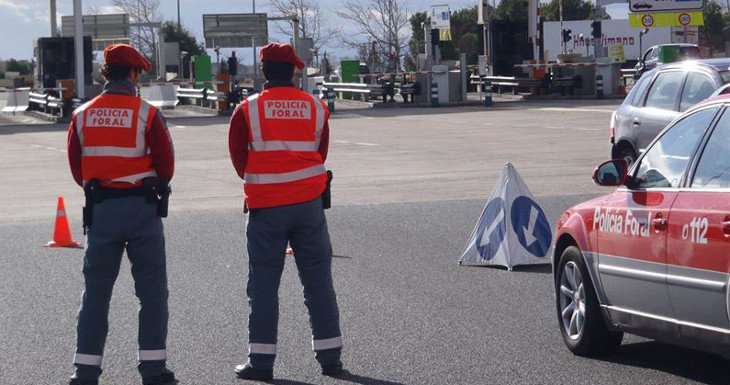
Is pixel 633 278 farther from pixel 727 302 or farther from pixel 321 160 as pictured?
pixel 321 160

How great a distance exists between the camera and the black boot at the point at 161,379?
686 cm

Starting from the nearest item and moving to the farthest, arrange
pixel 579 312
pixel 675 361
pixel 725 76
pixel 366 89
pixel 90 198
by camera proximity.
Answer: pixel 90 198
pixel 675 361
pixel 579 312
pixel 725 76
pixel 366 89

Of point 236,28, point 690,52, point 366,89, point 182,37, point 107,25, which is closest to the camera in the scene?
point 690,52

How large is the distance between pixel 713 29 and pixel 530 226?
6990cm

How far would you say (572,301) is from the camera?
299 inches

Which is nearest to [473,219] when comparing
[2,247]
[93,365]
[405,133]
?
[2,247]

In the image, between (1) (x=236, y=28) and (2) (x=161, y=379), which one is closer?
(2) (x=161, y=379)

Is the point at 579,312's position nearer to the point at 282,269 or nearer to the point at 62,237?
the point at 282,269

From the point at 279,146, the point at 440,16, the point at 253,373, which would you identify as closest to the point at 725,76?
the point at 279,146

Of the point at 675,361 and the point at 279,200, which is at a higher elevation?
the point at 279,200

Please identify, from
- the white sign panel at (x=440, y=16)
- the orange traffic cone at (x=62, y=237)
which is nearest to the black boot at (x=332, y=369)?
the orange traffic cone at (x=62, y=237)

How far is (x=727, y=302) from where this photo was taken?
227 inches

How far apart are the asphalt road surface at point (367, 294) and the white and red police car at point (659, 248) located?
1.04ft

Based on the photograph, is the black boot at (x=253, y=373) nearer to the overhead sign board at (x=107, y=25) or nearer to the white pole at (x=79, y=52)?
the white pole at (x=79, y=52)
